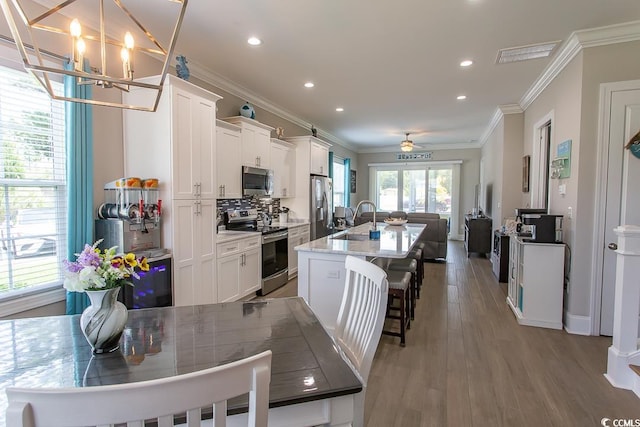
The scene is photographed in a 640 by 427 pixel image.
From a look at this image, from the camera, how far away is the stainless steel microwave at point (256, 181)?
4.41m

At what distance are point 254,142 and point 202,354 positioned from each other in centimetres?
378

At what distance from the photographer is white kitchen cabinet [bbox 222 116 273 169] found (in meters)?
4.30

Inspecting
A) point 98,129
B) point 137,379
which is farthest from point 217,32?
point 137,379

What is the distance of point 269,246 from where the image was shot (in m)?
4.42

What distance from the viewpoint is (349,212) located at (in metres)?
7.71

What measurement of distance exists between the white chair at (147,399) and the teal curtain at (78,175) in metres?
2.32

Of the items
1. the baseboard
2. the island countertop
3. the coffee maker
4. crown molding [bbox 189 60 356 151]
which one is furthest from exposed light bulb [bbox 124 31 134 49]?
the baseboard

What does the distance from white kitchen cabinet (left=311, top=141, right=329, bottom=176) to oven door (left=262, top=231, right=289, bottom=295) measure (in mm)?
1701

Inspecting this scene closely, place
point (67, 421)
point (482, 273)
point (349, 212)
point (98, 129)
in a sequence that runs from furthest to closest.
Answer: point (349, 212), point (482, 273), point (98, 129), point (67, 421)

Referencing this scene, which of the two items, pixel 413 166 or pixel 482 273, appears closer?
pixel 482 273

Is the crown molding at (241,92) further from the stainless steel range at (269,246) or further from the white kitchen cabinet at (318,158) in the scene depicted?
the stainless steel range at (269,246)

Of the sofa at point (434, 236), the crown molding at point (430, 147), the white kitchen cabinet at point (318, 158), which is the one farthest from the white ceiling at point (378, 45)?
the crown molding at point (430, 147)

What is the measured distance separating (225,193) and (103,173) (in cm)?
143

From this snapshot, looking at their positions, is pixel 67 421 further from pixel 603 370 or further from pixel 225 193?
pixel 225 193
